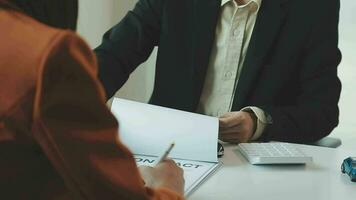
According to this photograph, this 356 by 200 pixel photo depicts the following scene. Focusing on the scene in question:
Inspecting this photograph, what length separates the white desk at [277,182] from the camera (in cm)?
83

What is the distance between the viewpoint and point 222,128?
3.74ft

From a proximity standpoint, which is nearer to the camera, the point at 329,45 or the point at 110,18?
the point at 329,45

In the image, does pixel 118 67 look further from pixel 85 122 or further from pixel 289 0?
pixel 85 122

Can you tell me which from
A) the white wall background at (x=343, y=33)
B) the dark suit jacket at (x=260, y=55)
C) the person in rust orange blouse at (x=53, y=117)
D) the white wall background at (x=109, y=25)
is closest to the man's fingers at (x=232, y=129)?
the dark suit jacket at (x=260, y=55)

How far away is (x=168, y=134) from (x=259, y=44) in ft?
1.54

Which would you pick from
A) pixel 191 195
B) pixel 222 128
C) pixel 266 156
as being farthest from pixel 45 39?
pixel 222 128

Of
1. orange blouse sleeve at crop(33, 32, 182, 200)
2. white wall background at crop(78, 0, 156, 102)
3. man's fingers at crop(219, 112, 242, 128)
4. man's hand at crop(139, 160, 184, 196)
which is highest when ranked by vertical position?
orange blouse sleeve at crop(33, 32, 182, 200)

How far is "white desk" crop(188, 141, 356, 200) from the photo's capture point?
83cm

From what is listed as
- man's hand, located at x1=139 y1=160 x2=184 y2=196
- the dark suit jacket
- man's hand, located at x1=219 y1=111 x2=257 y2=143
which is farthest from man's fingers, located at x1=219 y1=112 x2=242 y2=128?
man's hand, located at x1=139 y1=160 x2=184 y2=196

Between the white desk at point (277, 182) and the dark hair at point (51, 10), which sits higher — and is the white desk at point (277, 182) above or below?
below

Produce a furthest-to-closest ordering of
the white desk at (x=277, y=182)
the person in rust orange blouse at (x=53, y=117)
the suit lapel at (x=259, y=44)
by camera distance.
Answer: the suit lapel at (x=259, y=44)
the white desk at (x=277, y=182)
the person in rust orange blouse at (x=53, y=117)

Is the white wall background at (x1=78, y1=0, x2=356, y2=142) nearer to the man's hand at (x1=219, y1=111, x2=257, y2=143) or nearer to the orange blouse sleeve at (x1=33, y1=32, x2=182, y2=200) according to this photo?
the man's hand at (x1=219, y1=111, x2=257, y2=143)

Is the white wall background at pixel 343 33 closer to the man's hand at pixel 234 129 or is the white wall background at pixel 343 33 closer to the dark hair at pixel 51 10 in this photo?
the man's hand at pixel 234 129

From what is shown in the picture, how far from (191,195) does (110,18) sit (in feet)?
4.97
